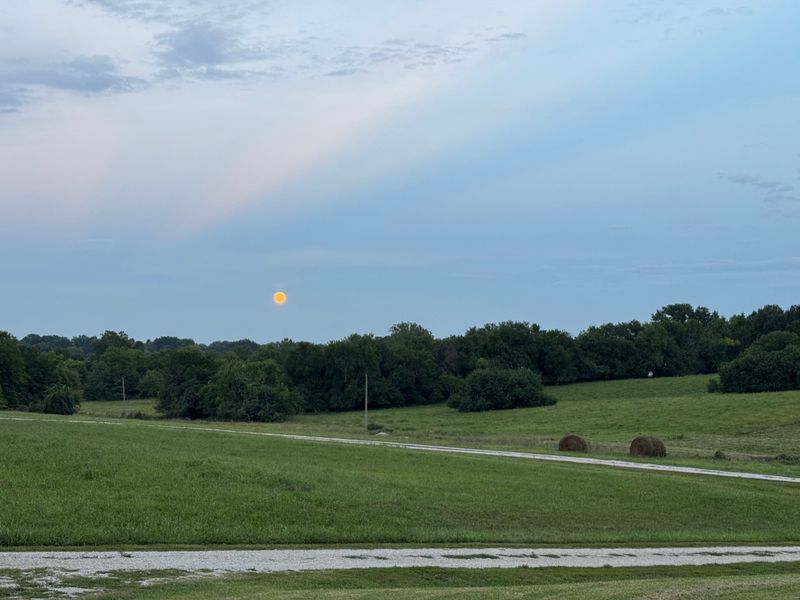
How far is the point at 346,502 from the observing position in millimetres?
25781

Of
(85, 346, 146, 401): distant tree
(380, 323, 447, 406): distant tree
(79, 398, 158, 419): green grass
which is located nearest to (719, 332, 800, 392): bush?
(380, 323, 447, 406): distant tree

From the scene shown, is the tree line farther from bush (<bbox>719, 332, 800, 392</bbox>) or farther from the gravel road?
the gravel road

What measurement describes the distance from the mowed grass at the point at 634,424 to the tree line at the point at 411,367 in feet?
15.7

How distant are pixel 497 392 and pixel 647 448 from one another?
55.9 meters

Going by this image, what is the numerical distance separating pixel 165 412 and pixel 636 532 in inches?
3332

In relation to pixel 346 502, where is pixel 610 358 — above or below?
above

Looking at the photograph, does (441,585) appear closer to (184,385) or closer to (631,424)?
(631,424)

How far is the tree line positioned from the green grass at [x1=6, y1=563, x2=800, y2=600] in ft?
255

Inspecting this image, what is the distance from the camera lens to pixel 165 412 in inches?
4090

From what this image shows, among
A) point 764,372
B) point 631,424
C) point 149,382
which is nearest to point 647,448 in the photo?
point 631,424

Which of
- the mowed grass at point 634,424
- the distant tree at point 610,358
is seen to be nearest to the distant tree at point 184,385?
the mowed grass at point 634,424

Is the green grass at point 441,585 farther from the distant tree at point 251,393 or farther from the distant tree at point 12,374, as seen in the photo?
the distant tree at point 12,374

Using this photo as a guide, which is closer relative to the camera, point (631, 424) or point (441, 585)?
point (441, 585)

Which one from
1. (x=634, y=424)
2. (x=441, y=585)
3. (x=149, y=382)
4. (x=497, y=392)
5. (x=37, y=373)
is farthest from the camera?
(x=149, y=382)
